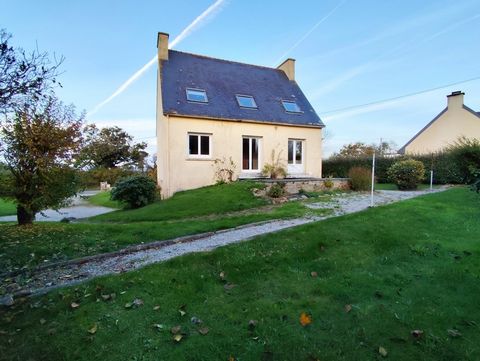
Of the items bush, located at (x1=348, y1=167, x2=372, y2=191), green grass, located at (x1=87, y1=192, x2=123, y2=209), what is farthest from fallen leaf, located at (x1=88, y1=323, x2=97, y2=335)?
bush, located at (x1=348, y1=167, x2=372, y2=191)

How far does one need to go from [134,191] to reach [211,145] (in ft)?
15.2

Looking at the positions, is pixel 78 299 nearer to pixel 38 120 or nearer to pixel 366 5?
pixel 38 120

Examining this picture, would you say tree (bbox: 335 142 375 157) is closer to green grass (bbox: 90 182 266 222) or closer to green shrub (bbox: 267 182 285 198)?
green shrub (bbox: 267 182 285 198)

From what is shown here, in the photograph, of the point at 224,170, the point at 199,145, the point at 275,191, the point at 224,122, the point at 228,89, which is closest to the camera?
the point at 275,191

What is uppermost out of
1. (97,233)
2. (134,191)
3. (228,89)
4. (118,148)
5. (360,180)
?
(228,89)

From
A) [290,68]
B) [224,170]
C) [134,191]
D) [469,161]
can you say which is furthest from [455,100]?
[134,191]

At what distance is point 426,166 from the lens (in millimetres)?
18422

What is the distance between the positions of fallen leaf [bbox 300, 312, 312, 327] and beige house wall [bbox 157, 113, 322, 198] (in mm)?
12802

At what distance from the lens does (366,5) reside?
1262 centimetres

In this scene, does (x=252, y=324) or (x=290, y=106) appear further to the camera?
(x=290, y=106)

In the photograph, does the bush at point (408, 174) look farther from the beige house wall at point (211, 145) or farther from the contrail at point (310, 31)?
the contrail at point (310, 31)

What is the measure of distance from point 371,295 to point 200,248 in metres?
3.29

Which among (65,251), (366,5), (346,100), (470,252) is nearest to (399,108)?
(346,100)

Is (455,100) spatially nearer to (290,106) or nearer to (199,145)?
(290,106)
